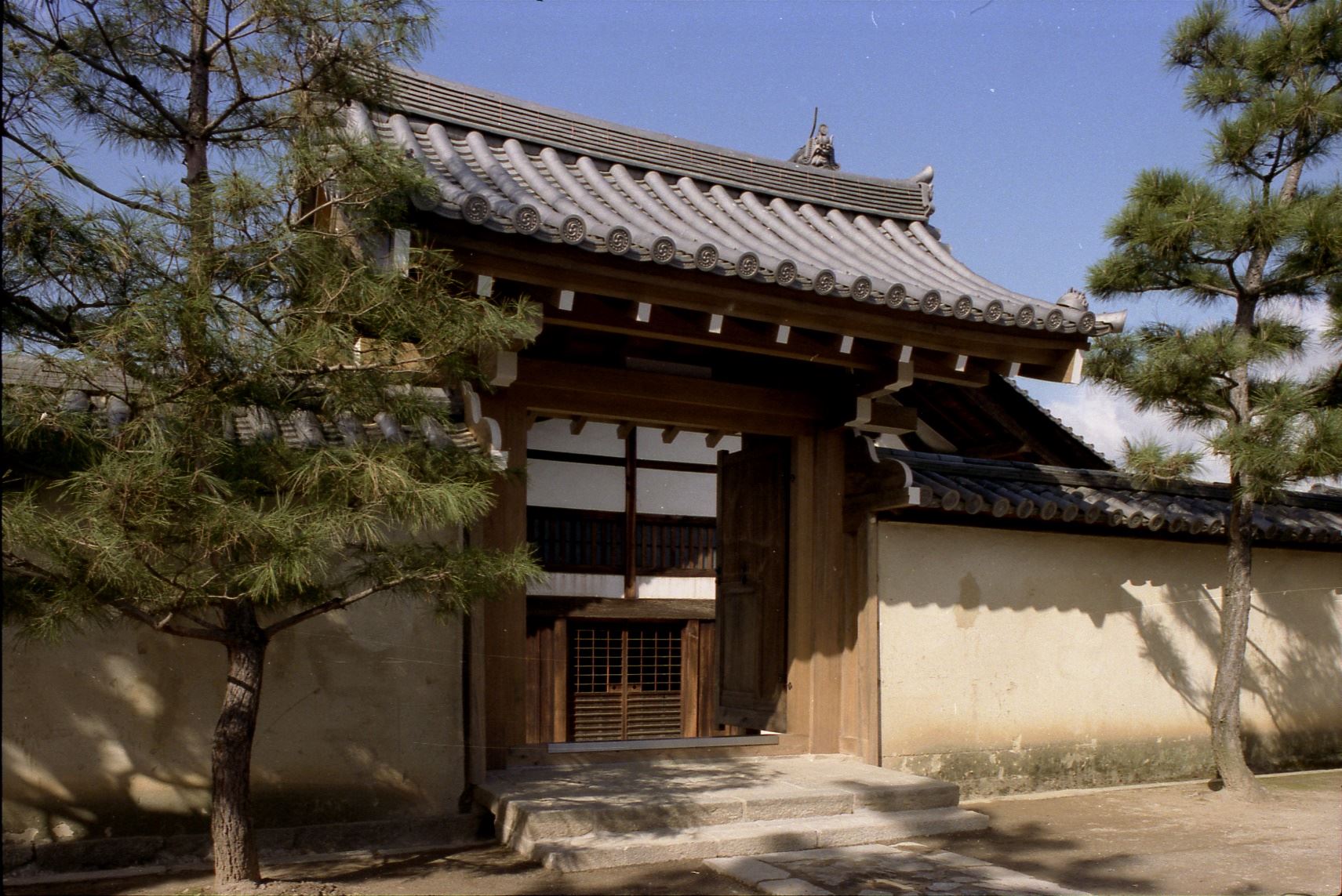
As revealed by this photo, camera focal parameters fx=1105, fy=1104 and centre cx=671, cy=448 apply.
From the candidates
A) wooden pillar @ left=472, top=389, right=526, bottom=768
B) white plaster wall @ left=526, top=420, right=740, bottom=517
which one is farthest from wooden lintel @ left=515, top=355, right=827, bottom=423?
white plaster wall @ left=526, top=420, right=740, bottom=517

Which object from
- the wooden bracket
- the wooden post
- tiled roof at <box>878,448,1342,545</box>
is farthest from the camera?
the wooden post

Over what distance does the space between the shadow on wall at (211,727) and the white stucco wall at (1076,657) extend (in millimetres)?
3107

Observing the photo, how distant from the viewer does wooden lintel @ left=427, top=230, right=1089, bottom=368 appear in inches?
222

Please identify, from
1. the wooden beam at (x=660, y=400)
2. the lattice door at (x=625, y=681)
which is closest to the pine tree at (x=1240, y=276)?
the wooden beam at (x=660, y=400)

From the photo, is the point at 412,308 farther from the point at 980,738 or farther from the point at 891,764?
the point at 980,738

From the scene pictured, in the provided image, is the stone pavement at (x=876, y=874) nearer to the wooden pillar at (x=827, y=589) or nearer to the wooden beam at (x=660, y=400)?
the wooden pillar at (x=827, y=589)

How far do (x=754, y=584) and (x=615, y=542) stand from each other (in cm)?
476

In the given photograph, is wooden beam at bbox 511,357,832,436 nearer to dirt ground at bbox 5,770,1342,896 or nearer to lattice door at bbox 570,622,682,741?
dirt ground at bbox 5,770,1342,896

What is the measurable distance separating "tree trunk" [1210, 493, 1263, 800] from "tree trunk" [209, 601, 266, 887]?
649 cm

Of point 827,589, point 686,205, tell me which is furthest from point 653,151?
point 827,589

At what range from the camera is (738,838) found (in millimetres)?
5594

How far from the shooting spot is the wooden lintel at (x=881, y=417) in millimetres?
7465

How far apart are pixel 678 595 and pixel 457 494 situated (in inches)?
365

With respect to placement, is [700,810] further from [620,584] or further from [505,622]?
[620,584]
